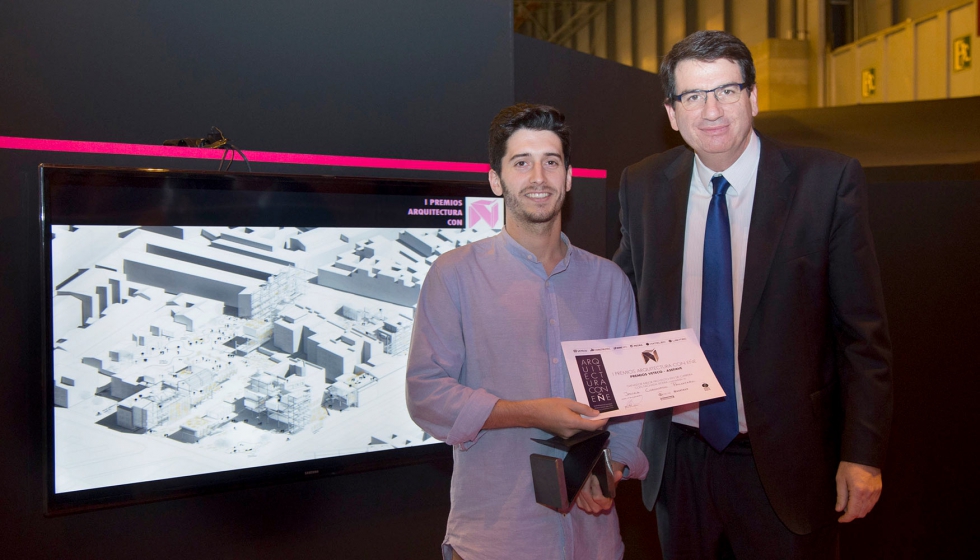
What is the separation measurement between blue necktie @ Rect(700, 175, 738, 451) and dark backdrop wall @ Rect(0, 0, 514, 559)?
1.03 metres

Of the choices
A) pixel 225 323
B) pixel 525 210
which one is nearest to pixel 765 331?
pixel 525 210

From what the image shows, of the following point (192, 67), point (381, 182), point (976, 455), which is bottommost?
point (976, 455)

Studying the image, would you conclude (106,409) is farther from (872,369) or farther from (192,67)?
(872,369)

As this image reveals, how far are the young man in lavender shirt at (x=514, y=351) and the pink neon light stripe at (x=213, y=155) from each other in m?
0.64

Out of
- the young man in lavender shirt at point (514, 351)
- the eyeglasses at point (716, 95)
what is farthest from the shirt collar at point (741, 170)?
the young man in lavender shirt at point (514, 351)

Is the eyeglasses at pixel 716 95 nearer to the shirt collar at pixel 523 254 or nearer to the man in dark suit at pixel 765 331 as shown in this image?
the man in dark suit at pixel 765 331

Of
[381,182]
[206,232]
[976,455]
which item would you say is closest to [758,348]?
[381,182]

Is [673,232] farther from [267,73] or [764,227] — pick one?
[267,73]

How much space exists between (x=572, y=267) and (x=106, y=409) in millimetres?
1280

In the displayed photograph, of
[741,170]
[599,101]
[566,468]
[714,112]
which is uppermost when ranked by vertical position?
[599,101]

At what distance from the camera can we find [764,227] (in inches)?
62.7

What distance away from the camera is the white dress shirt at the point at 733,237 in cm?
165

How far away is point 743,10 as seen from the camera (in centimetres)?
905

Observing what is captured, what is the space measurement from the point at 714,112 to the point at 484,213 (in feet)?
2.80
